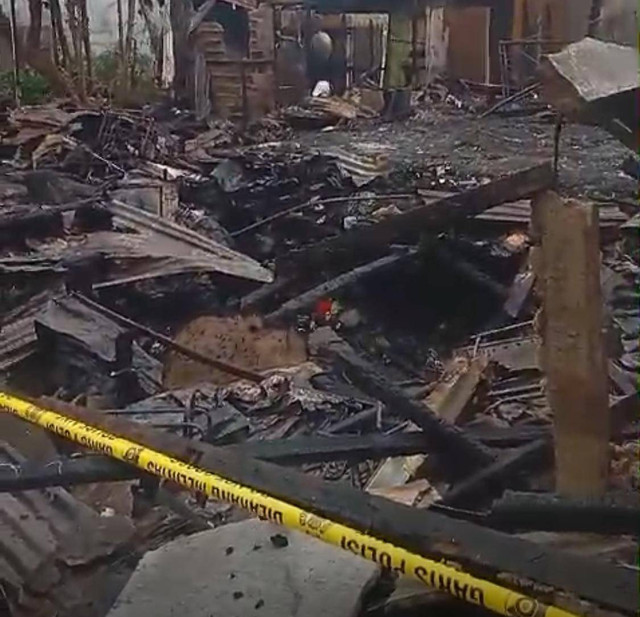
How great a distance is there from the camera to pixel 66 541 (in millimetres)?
3029

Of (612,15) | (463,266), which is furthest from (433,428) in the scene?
(612,15)

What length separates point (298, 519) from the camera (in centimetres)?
228

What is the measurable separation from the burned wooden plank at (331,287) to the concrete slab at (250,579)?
301 centimetres

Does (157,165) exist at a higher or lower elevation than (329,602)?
lower

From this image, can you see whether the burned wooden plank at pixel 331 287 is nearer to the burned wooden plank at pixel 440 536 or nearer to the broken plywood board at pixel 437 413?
the broken plywood board at pixel 437 413

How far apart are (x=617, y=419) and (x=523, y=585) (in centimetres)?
122

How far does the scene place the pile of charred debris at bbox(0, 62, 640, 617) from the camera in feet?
7.78

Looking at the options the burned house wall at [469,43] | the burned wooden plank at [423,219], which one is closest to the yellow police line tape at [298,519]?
the burned wooden plank at [423,219]

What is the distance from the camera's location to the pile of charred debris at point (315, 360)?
7.78ft

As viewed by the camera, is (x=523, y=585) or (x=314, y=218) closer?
(x=523, y=585)

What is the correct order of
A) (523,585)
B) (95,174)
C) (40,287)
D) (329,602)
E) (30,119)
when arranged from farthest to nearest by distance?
(30,119), (95,174), (40,287), (329,602), (523,585)

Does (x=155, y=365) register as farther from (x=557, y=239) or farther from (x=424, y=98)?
(x=424, y=98)

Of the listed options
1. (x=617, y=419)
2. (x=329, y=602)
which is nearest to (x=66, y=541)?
(x=329, y=602)

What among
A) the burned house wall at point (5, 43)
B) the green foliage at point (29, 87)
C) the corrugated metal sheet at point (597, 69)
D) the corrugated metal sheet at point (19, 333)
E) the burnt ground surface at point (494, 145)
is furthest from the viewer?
the burned house wall at point (5, 43)
